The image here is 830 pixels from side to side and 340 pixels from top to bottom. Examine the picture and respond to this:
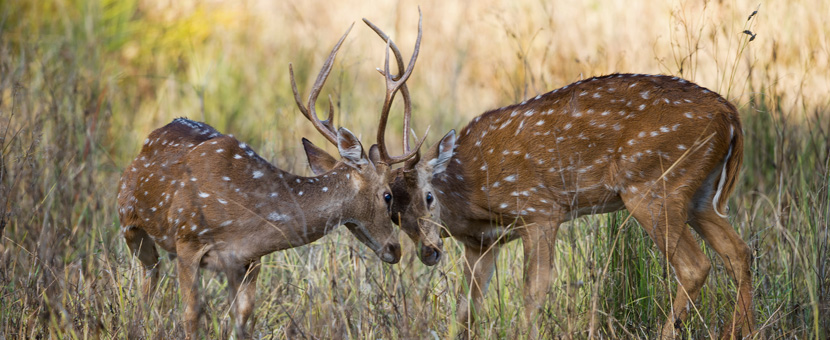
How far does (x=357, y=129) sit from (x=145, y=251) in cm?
361

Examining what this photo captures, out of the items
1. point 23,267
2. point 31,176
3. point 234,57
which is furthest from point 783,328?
point 234,57

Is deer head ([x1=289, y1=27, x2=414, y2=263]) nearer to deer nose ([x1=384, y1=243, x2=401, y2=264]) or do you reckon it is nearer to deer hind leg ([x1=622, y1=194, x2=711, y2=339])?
deer nose ([x1=384, y1=243, x2=401, y2=264])

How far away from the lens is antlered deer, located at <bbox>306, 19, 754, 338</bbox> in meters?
4.34

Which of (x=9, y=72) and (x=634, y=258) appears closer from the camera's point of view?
(x=634, y=258)

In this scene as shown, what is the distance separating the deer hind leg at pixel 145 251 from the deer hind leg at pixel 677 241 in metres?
2.41

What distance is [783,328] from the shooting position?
3990mm

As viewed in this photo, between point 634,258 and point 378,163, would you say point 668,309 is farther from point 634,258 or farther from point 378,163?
point 378,163

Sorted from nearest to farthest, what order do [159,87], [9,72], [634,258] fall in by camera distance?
[634,258]
[9,72]
[159,87]

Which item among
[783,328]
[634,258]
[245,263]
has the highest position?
[245,263]

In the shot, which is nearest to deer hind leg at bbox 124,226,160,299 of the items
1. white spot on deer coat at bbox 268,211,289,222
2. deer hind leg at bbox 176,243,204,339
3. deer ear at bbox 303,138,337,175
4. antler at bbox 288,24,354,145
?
deer hind leg at bbox 176,243,204,339

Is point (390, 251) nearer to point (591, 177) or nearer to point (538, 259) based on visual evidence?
point (538, 259)

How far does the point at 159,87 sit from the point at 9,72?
3.22 meters

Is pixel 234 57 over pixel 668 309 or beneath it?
over

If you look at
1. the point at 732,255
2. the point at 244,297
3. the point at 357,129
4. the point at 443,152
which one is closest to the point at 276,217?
the point at 244,297
